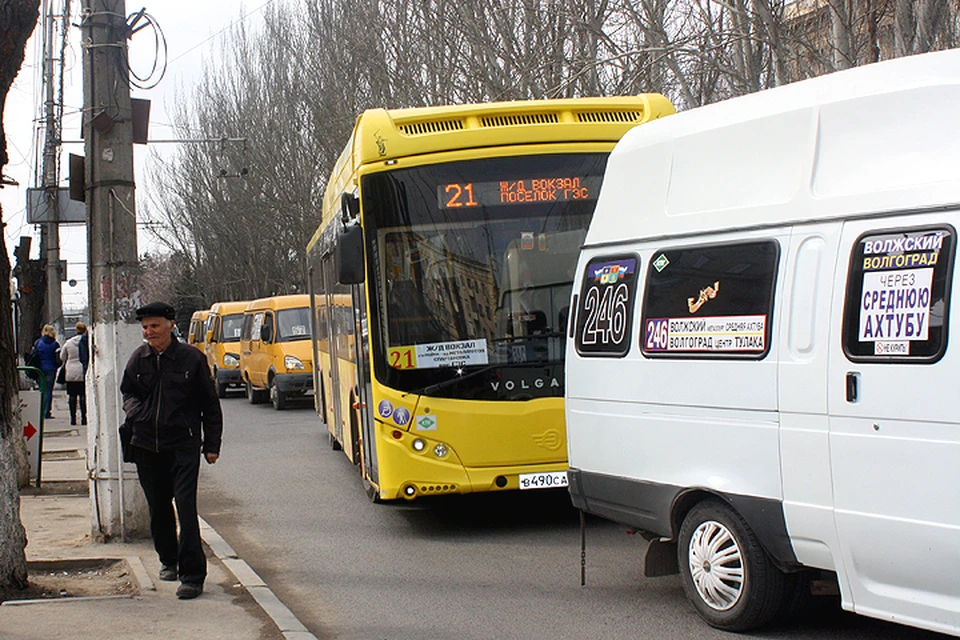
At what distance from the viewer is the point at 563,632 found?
6.42 m

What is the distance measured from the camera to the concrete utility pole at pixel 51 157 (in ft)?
85.7

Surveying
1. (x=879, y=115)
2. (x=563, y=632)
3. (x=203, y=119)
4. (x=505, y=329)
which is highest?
(x=203, y=119)

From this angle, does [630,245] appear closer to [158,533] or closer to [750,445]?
[750,445]

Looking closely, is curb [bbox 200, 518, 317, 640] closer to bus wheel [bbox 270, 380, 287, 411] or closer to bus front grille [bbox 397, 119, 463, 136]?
bus front grille [bbox 397, 119, 463, 136]

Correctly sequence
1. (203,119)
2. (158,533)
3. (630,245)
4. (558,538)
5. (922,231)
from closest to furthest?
1. (922,231)
2. (630,245)
3. (158,533)
4. (558,538)
5. (203,119)

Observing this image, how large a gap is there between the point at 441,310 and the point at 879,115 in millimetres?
4335

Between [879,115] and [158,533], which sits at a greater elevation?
[879,115]

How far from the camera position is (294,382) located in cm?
2402

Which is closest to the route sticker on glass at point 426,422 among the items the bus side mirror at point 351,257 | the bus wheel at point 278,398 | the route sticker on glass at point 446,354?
the route sticker on glass at point 446,354

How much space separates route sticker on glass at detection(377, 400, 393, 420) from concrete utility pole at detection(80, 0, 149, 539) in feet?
6.07

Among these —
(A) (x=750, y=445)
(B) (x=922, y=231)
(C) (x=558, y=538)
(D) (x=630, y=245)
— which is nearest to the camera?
(B) (x=922, y=231)

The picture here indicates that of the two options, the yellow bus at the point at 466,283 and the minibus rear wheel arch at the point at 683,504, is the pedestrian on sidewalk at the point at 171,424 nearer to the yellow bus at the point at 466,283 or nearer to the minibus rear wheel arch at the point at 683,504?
the yellow bus at the point at 466,283

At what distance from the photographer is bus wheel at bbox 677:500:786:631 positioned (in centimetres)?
599

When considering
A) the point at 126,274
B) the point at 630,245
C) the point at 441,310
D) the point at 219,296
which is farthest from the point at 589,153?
the point at 219,296
